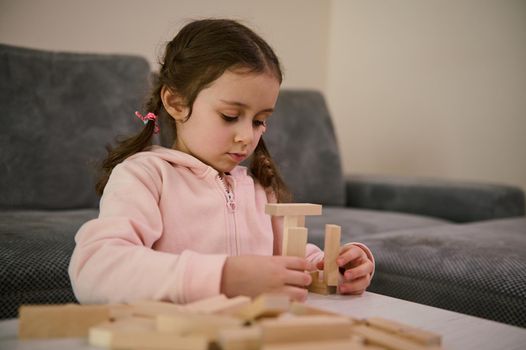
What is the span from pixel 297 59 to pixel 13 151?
214 centimetres

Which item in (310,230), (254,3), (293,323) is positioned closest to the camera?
(293,323)

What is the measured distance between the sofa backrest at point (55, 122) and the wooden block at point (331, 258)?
3.67 feet

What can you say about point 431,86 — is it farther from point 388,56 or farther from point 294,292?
point 294,292

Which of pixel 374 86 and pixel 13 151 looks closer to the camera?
pixel 13 151

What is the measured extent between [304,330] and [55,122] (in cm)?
157

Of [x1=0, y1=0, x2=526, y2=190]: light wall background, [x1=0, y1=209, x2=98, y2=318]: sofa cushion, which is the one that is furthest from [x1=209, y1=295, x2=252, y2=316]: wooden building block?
[x1=0, y1=0, x2=526, y2=190]: light wall background

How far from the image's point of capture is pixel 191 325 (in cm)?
57

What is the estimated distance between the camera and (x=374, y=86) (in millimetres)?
3566

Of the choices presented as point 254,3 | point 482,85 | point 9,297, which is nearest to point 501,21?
point 482,85

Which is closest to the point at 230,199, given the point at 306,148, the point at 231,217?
the point at 231,217

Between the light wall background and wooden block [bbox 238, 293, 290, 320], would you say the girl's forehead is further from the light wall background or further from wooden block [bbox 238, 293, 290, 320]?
the light wall background

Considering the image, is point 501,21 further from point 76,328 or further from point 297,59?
point 76,328

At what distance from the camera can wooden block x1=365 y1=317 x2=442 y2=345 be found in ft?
Result: 2.03

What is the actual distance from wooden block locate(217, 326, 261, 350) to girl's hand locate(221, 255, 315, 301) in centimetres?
22
